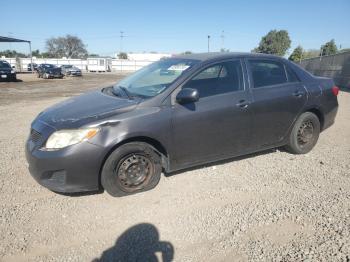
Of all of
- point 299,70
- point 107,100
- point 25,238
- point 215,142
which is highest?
point 299,70

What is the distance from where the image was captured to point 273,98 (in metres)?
4.47

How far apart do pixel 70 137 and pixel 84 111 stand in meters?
0.45

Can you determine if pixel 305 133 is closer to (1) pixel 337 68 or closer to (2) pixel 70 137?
(2) pixel 70 137

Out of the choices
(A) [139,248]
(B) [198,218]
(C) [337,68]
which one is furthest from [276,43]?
(A) [139,248]

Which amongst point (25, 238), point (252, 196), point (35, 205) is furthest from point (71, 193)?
point (252, 196)

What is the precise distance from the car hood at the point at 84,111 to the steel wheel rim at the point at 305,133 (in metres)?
2.90

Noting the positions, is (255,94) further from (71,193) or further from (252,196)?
(71,193)

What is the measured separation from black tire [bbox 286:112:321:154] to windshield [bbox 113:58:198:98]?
82.0 inches

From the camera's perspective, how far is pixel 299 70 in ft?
16.3

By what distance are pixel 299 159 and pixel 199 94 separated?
2.19 meters

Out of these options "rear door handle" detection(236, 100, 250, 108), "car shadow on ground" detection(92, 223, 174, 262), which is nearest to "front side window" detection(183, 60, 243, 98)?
"rear door handle" detection(236, 100, 250, 108)

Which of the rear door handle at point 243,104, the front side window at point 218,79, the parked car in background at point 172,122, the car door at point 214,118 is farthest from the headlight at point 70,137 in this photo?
the rear door handle at point 243,104

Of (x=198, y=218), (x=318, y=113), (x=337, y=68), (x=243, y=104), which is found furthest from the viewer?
(x=337, y=68)

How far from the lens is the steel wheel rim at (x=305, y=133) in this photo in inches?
195
